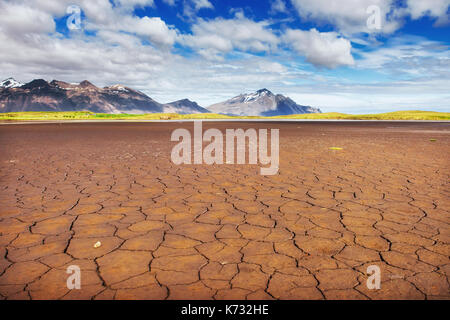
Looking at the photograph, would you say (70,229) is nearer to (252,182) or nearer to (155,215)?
(155,215)

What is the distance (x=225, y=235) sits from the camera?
3.24 metres

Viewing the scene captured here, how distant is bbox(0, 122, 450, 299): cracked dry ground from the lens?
2.29 metres

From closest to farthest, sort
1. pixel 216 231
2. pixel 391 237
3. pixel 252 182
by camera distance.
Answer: pixel 391 237 < pixel 216 231 < pixel 252 182

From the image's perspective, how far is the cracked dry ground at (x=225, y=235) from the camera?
229 centimetres

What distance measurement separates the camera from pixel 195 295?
7.18ft

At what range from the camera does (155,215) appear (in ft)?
12.8

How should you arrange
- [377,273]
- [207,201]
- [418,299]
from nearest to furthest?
1. [418,299]
2. [377,273]
3. [207,201]

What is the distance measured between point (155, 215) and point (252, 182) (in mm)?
2351
